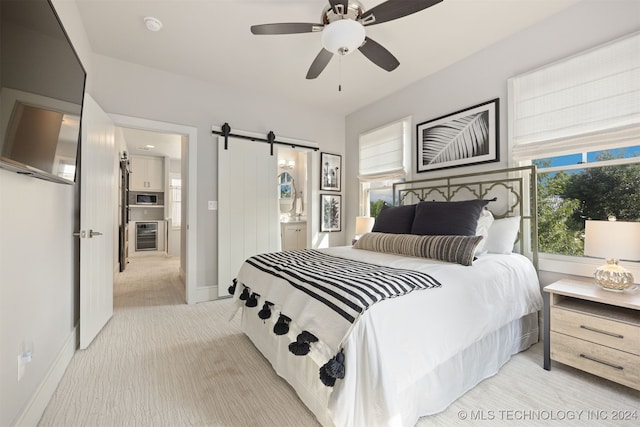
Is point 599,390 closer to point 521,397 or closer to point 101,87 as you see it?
point 521,397

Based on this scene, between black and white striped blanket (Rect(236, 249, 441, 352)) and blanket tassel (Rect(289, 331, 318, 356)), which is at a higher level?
black and white striped blanket (Rect(236, 249, 441, 352))

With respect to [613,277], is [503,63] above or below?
above

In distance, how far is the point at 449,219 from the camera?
2395 mm

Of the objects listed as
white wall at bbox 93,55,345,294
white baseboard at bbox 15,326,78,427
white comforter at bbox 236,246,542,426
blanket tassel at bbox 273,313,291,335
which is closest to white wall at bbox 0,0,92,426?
white baseboard at bbox 15,326,78,427

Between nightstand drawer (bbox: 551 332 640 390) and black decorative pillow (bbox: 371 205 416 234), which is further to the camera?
black decorative pillow (bbox: 371 205 416 234)

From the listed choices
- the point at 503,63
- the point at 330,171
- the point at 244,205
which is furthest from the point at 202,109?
the point at 503,63

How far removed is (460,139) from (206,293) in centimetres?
359

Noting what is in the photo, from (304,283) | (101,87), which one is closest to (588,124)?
(304,283)

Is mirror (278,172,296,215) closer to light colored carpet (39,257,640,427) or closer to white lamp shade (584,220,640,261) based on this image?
light colored carpet (39,257,640,427)

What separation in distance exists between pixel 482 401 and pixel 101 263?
324cm

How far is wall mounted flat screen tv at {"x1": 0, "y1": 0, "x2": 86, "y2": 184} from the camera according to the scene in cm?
100

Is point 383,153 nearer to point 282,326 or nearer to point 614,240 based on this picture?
point 614,240

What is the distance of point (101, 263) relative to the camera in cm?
262

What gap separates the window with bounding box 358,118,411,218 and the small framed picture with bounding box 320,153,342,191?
41 centimetres
